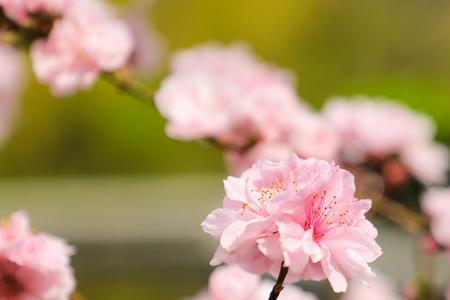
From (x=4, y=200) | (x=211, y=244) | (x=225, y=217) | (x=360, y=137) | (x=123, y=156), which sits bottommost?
(x=225, y=217)

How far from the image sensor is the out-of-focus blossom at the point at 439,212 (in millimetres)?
1965

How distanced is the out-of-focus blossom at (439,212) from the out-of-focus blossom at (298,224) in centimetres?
84

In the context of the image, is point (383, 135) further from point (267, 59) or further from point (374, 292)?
point (267, 59)

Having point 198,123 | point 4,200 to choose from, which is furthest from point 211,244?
point 198,123

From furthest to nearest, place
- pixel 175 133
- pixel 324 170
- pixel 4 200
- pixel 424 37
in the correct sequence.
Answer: pixel 424 37, pixel 4 200, pixel 175 133, pixel 324 170

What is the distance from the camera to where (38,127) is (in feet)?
35.4

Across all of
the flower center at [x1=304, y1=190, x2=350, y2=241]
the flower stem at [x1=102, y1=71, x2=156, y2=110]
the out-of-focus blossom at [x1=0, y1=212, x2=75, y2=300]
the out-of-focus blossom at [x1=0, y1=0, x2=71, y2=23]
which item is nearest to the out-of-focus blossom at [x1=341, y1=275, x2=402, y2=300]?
the flower stem at [x1=102, y1=71, x2=156, y2=110]

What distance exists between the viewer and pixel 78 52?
6.38 feet

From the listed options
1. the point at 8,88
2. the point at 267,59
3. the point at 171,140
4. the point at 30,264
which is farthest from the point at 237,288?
the point at 267,59

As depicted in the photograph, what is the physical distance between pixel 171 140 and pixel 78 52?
27.6 feet

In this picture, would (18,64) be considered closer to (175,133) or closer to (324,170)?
(175,133)

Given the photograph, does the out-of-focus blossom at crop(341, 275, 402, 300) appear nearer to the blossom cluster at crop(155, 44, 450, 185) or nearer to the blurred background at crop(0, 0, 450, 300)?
the blossom cluster at crop(155, 44, 450, 185)

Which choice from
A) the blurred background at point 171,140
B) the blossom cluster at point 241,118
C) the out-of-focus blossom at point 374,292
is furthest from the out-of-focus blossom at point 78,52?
the blurred background at point 171,140

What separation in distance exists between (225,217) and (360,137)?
51.3 inches
